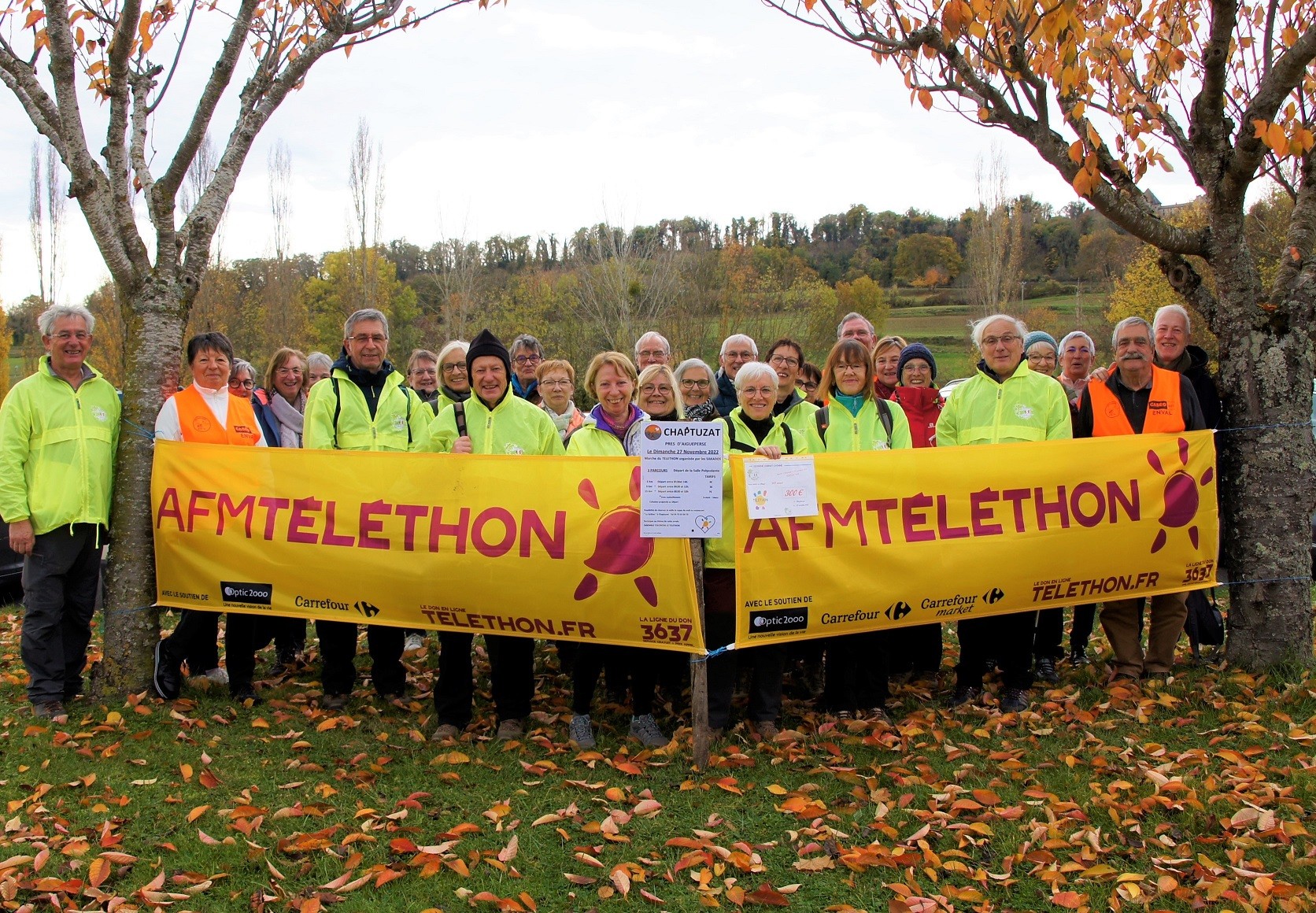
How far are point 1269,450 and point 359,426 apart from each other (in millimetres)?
5670

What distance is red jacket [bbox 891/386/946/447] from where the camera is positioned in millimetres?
6484

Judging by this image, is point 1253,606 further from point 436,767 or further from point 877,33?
point 436,767

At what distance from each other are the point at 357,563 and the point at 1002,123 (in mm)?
4859

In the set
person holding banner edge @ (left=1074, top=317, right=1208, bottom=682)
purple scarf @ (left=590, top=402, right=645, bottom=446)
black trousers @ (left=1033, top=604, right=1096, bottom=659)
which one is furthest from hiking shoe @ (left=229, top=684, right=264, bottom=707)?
person holding banner edge @ (left=1074, top=317, right=1208, bottom=682)

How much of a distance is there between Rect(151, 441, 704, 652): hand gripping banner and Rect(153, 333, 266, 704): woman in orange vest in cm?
19

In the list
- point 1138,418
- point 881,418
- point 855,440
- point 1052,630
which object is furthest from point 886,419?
point 1052,630

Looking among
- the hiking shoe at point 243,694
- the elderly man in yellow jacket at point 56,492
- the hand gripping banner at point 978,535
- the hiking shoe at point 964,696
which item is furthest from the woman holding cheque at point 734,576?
the elderly man in yellow jacket at point 56,492

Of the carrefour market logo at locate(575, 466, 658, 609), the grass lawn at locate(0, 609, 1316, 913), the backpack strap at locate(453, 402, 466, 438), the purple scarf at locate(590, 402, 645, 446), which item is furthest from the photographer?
the backpack strap at locate(453, 402, 466, 438)

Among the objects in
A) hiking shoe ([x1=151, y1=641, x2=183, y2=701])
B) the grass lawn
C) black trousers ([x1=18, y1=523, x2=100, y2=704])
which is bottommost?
the grass lawn

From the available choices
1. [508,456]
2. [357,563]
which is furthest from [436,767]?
[508,456]

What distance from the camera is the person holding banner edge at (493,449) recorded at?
17.7 ft

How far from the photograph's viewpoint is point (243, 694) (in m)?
6.00

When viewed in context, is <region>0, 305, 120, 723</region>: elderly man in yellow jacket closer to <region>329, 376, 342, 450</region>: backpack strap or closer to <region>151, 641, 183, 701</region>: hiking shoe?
<region>151, 641, 183, 701</region>: hiking shoe

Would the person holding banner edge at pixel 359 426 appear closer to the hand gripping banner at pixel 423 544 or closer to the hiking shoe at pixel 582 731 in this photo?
the hand gripping banner at pixel 423 544
